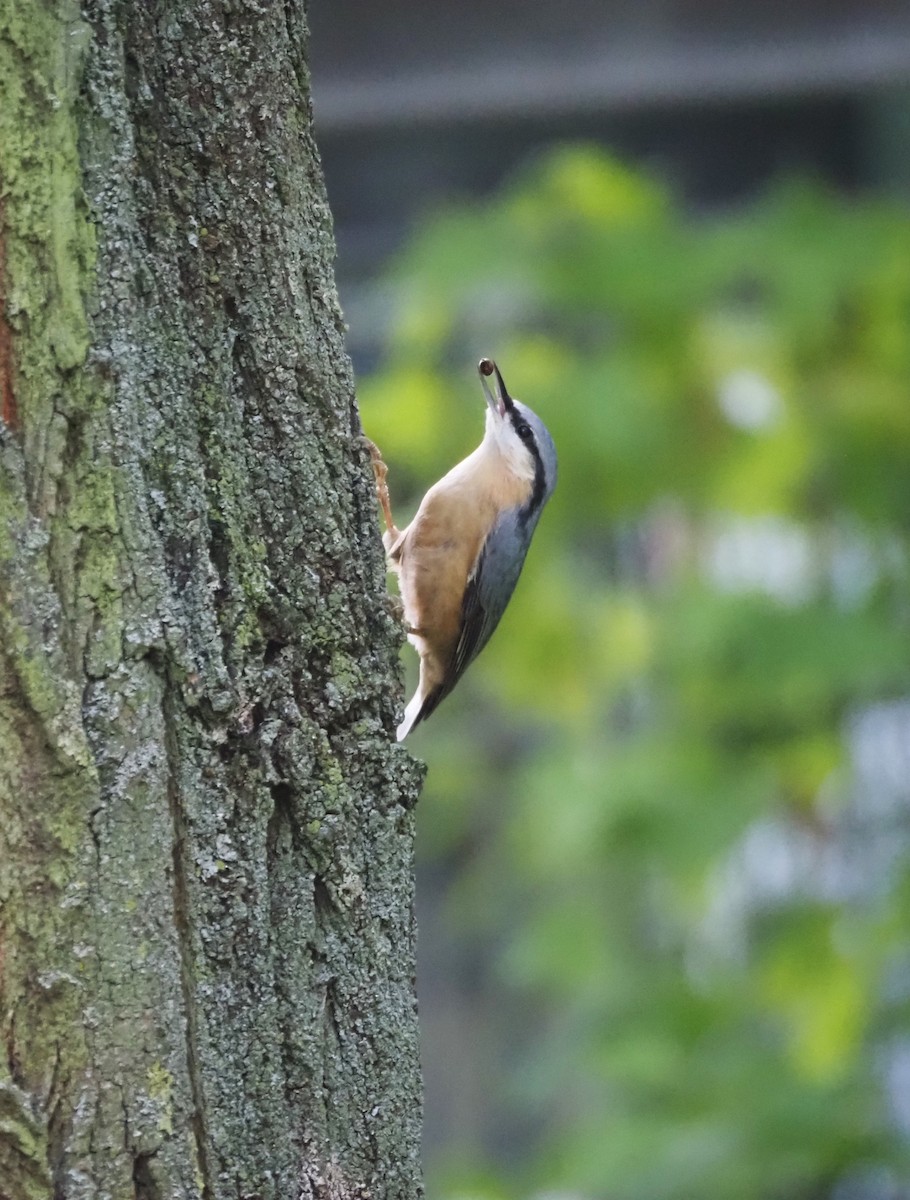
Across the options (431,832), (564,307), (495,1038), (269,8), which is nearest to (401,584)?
(564,307)

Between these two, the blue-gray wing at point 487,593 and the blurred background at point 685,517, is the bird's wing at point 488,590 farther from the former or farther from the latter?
the blurred background at point 685,517

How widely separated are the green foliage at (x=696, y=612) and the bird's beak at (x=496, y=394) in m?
0.59

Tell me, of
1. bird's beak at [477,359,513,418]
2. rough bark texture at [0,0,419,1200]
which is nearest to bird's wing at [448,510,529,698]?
bird's beak at [477,359,513,418]

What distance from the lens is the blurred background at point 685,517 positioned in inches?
174

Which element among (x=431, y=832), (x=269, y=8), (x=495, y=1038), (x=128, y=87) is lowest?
(x=128, y=87)

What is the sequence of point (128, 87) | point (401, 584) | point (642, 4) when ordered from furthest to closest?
point (642, 4) → point (401, 584) → point (128, 87)

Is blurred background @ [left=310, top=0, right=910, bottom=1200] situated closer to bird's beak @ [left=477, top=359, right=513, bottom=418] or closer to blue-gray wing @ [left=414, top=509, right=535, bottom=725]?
bird's beak @ [left=477, top=359, right=513, bottom=418]

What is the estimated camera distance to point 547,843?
487cm

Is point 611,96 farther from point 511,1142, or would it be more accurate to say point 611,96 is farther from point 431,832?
point 511,1142

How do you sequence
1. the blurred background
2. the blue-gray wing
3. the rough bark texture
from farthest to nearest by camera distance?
the blurred background < the blue-gray wing < the rough bark texture

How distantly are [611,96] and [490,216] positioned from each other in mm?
490

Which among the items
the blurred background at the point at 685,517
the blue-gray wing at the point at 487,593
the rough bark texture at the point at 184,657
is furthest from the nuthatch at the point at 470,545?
the rough bark texture at the point at 184,657

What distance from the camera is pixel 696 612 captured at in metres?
4.60

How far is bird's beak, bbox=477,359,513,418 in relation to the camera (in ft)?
11.7
